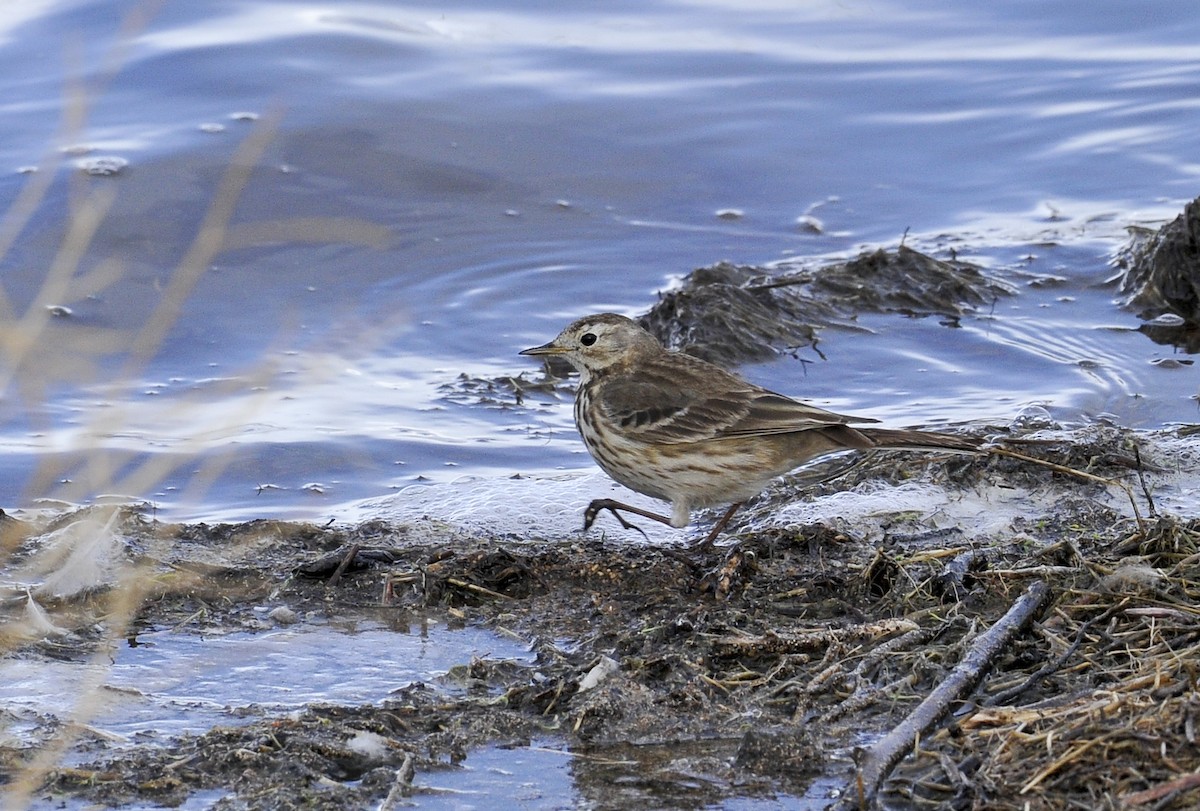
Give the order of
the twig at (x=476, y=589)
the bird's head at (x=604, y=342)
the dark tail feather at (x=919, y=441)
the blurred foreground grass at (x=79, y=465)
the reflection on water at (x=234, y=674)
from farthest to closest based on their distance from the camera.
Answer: the bird's head at (x=604, y=342)
the dark tail feather at (x=919, y=441)
the twig at (x=476, y=589)
the reflection on water at (x=234, y=674)
the blurred foreground grass at (x=79, y=465)

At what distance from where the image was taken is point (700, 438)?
7.23 m

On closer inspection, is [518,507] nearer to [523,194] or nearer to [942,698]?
[942,698]

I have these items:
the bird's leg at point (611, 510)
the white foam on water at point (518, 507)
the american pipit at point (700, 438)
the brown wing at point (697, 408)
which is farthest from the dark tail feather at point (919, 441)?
the white foam on water at point (518, 507)

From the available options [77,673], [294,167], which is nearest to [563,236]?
[294,167]

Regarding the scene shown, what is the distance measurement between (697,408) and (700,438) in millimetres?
203

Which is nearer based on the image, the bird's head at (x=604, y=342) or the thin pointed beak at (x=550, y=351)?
the bird's head at (x=604, y=342)

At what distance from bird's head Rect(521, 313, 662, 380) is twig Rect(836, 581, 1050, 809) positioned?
293cm

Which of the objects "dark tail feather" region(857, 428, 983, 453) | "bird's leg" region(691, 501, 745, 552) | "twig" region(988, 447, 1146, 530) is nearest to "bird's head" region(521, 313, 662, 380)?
"bird's leg" region(691, 501, 745, 552)

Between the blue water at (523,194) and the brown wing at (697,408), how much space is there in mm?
1256

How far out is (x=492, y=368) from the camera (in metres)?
9.98

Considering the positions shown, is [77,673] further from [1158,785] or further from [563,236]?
[563,236]

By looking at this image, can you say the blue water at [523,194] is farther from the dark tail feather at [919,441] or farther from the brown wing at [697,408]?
the dark tail feather at [919,441]

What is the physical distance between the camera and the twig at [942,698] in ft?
14.1

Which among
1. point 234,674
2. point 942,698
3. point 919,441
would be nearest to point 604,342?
point 919,441
